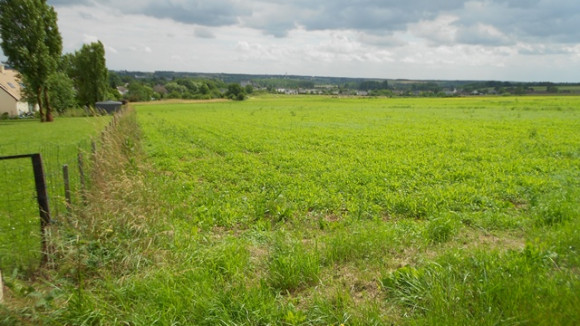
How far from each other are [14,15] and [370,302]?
152ft

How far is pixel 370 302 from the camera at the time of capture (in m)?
3.42

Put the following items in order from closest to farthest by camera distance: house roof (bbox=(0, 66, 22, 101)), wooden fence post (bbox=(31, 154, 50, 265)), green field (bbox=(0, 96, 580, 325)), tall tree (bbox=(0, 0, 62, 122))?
1. green field (bbox=(0, 96, 580, 325))
2. wooden fence post (bbox=(31, 154, 50, 265))
3. tall tree (bbox=(0, 0, 62, 122))
4. house roof (bbox=(0, 66, 22, 101))

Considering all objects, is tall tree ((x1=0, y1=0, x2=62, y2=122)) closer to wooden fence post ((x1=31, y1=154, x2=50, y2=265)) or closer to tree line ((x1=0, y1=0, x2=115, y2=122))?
tree line ((x1=0, y1=0, x2=115, y2=122))

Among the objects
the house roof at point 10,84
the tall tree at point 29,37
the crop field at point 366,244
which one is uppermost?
the tall tree at point 29,37

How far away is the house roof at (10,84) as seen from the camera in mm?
53844

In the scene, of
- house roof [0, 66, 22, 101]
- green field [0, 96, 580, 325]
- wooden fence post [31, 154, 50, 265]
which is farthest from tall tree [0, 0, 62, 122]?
wooden fence post [31, 154, 50, 265]

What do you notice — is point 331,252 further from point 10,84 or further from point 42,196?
point 10,84

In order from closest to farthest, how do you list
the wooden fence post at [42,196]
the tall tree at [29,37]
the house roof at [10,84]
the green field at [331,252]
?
the green field at [331,252], the wooden fence post at [42,196], the tall tree at [29,37], the house roof at [10,84]

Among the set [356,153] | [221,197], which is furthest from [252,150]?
[221,197]

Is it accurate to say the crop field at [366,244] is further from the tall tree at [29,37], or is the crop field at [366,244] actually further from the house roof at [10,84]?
the house roof at [10,84]

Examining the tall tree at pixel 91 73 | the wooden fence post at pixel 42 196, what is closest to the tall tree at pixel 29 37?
the tall tree at pixel 91 73

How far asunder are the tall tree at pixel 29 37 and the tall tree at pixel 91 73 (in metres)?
27.4

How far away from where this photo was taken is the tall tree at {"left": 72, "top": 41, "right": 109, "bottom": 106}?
Result: 2496 inches

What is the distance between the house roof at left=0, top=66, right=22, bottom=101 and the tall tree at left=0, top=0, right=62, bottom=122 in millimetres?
20393
